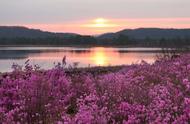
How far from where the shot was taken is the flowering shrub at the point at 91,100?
7379mm

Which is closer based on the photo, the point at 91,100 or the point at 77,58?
the point at 91,100

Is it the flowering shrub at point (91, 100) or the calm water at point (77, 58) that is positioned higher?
the flowering shrub at point (91, 100)

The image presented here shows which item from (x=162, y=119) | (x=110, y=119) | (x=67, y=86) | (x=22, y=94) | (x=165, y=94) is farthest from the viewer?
(x=67, y=86)

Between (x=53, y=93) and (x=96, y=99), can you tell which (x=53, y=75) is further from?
(x=96, y=99)

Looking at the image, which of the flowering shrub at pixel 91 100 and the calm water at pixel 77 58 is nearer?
the flowering shrub at pixel 91 100

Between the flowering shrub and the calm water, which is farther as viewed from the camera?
the calm water

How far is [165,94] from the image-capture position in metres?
8.55

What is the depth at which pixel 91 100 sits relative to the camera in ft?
29.2

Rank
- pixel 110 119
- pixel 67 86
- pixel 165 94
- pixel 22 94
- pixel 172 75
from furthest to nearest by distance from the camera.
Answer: pixel 172 75
pixel 67 86
pixel 22 94
pixel 165 94
pixel 110 119

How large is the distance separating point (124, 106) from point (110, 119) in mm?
279

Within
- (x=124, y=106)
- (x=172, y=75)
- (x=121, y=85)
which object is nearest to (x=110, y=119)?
(x=124, y=106)

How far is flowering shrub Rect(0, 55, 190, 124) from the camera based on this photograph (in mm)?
7379

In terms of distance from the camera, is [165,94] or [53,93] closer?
[165,94]

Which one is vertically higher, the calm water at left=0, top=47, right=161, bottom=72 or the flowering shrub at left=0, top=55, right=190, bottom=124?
the flowering shrub at left=0, top=55, right=190, bottom=124
